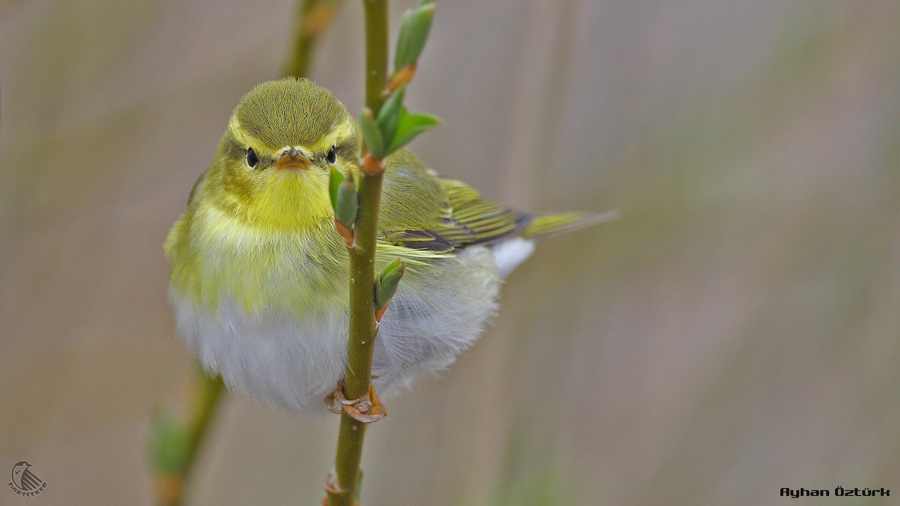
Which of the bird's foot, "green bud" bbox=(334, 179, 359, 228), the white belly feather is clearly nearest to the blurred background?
the white belly feather

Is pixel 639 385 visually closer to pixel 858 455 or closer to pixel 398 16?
pixel 858 455

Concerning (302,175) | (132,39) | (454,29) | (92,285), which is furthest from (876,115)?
(92,285)

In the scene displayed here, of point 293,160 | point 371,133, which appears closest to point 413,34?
point 371,133

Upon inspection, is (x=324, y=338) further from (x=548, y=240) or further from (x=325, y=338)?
(x=548, y=240)

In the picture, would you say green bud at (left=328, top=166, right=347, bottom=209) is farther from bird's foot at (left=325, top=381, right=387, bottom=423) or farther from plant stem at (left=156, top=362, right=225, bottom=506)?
plant stem at (left=156, top=362, right=225, bottom=506)

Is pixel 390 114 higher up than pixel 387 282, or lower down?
higher up

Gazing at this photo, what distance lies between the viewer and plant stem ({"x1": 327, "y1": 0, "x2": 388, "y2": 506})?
1303 millimetres

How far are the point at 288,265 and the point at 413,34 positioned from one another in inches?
55.5

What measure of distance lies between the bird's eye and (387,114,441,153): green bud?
131 centimetres

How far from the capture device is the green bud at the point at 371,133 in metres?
1.33

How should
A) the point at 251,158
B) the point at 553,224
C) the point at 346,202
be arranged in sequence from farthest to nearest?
the point at 553,224
the point at 251,158
the point at 346,202

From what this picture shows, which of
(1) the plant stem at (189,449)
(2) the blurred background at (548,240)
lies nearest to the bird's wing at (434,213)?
(2) the blurred background at (548,240)

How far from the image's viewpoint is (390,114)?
135 centimetres

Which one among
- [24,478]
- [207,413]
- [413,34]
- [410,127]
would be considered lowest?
[24,478]
